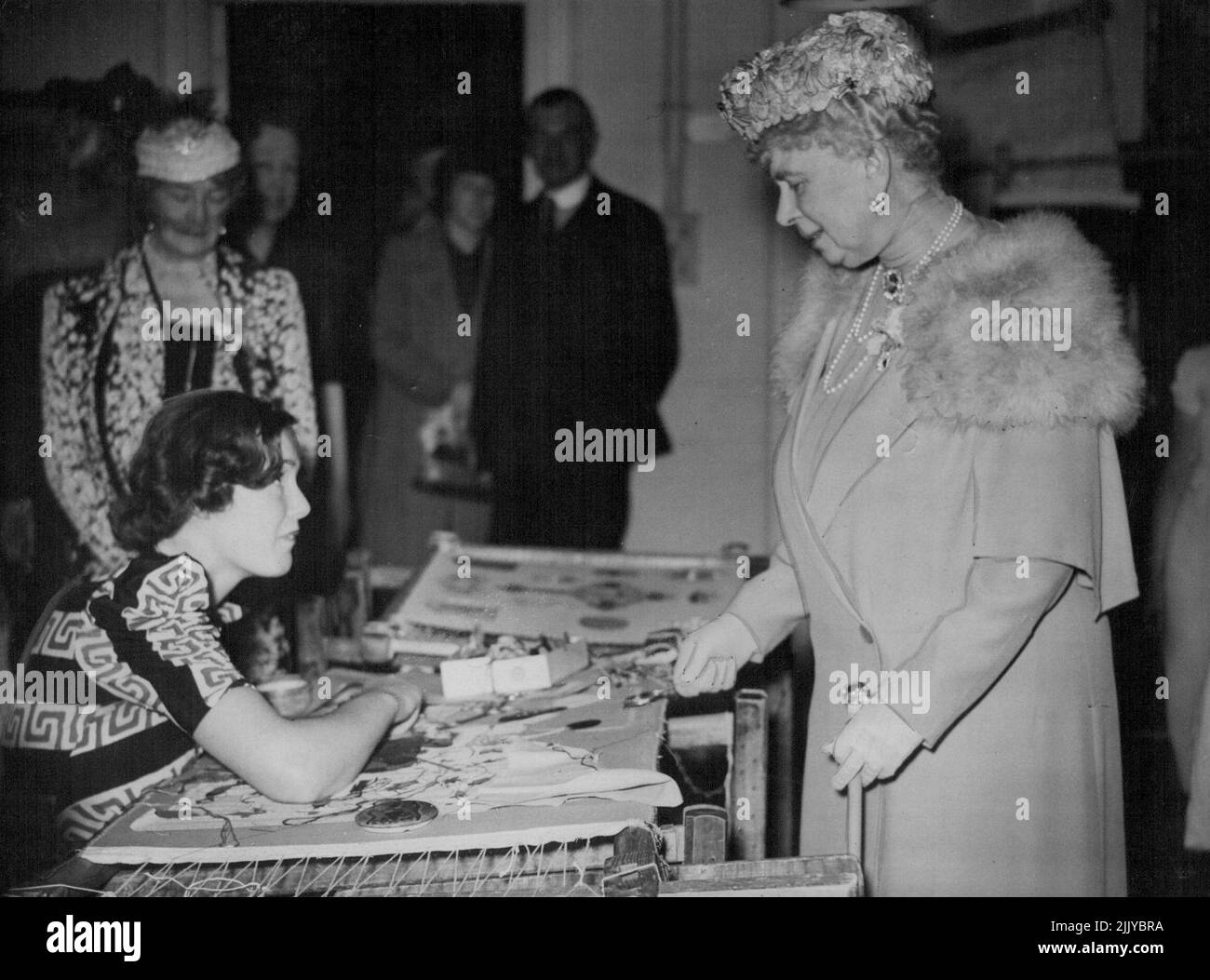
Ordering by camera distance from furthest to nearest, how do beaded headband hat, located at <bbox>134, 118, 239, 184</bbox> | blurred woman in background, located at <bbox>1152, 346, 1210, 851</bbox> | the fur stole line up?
beaded headband hat, located at <bbox>134, 118, 239, 184</bbox>
blurred woman in background, located at <bbox>1152, 346, 1210, 851</bbox>
the fur stole

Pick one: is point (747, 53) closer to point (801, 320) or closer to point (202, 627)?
point (801, 320)

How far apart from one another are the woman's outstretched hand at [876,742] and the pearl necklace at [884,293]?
490 millimetres

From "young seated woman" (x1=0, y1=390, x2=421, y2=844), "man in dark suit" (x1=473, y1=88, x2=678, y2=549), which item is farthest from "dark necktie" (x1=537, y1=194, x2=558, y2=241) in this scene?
"young seated woman" (x1=0, y1=390, x2=421, y2=844)

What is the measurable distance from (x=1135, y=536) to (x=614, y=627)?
112 cm

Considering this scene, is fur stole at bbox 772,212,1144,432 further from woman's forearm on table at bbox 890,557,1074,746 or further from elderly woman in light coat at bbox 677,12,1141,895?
woman's forearm on table at bbox 890,557,1074,746

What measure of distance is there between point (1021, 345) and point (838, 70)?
1.47 ft

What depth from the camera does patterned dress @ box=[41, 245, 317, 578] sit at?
9.45 ft

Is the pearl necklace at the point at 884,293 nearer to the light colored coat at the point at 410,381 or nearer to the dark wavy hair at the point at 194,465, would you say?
the dark wavy hair at the point at 194,465

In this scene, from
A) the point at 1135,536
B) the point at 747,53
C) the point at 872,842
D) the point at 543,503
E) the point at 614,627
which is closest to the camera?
the point at 872,842

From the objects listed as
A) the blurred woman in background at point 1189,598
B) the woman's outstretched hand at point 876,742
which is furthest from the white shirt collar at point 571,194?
the woman's outstretched hand at point 876,742

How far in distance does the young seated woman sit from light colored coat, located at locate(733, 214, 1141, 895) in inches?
27.0

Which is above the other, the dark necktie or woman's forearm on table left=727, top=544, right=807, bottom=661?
the dark necktie
